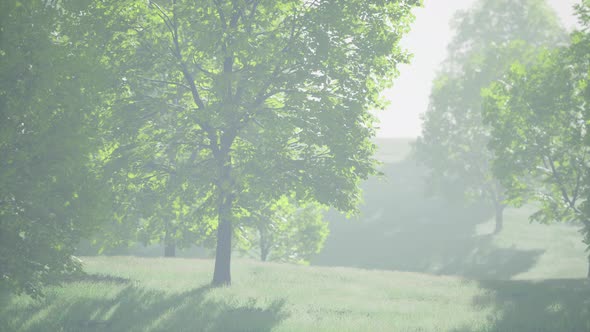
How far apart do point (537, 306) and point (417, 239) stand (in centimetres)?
3452

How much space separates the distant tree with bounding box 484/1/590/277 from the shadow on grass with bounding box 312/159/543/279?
15.1 meters

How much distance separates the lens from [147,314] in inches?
522

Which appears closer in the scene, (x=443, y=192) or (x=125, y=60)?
(x=125, y=60)

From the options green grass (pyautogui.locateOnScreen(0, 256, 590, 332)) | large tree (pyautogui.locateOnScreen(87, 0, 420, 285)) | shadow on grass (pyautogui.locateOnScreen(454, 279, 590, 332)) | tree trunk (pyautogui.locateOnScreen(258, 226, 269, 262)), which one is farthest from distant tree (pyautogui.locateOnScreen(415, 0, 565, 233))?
large tree (pyautogui.locateOnScreen(87, 0, 420, 285))

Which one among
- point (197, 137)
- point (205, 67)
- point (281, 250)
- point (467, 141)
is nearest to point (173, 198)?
point (197, 137)

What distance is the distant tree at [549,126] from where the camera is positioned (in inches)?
849

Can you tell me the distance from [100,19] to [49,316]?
810 centimetres

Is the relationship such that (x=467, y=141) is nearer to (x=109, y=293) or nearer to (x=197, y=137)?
(x=197, y=137)

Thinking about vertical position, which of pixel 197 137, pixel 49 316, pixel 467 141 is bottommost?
pixel 49 316

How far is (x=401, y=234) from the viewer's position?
5072 centimetres

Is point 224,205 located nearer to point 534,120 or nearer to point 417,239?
point 534,120

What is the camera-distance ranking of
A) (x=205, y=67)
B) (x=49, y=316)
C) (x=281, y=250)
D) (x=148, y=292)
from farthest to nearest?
1. (x=281, y=250)
2. (x=205, y=67)
3. (x=148, y=292)
4. (x=49, y=316)

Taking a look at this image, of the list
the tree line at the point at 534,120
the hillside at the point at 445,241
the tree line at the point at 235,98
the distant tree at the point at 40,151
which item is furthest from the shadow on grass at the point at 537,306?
the hillside at the point at 445,241

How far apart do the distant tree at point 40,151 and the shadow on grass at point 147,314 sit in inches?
47.0
